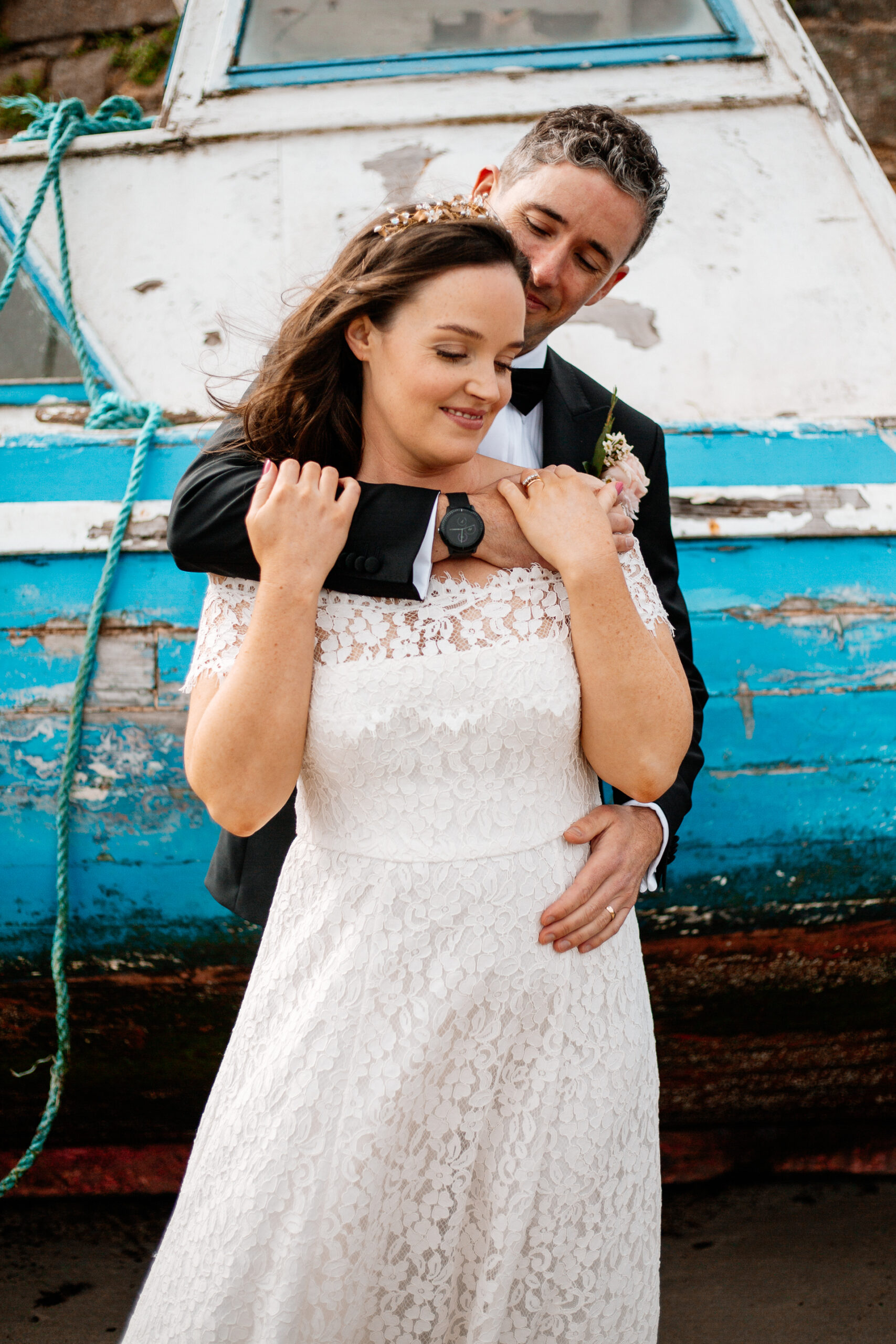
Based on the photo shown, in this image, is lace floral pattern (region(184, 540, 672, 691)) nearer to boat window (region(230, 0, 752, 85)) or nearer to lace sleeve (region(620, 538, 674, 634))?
lace sleeve (region(620, 538, 674, 634))

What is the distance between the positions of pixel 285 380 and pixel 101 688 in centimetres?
76

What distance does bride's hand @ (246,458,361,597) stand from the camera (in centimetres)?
116

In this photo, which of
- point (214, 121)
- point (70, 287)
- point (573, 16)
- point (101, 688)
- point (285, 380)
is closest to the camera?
point (285, 380)

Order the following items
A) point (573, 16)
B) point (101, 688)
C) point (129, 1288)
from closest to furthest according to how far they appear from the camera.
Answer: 1. point (101, 688)
2. point (129, 1288)
3. point (573, 16)

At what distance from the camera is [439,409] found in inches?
48.1

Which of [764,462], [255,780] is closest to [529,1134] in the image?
[255,780]

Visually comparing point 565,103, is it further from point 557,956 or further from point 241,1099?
point 241,1099

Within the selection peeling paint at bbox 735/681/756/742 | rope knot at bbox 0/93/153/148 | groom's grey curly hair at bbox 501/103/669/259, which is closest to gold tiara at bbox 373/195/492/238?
groom's grey curly hair at bbox 501/103/669/259

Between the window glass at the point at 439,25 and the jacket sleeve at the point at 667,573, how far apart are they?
1640 mm

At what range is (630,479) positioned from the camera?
142 cm

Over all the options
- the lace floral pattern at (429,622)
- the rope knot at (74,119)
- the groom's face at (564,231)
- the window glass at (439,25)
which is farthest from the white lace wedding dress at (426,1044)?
the window glass at (439,25)

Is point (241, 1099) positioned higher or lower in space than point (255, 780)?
lower

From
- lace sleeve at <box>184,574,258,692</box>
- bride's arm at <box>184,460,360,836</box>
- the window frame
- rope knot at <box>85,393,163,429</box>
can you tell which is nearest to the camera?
bride's arm at <box>184,460,360,836</box>

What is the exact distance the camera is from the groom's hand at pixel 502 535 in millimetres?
1256
